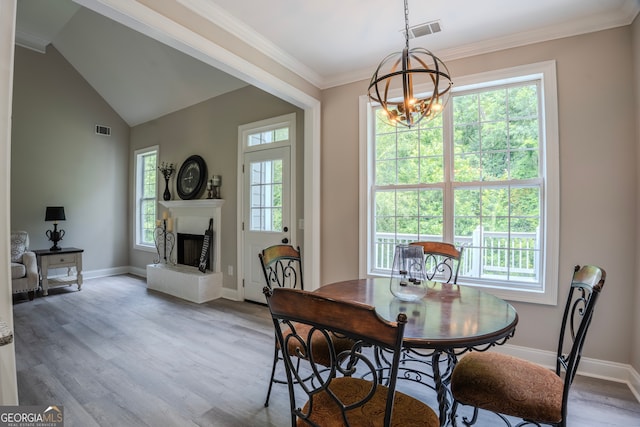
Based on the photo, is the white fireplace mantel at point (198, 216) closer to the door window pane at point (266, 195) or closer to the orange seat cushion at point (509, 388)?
the door window pane at point (266, 195)

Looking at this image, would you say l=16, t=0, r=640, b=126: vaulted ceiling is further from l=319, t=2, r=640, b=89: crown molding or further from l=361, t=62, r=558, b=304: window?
l=361, t=62, r=558, b=304: window

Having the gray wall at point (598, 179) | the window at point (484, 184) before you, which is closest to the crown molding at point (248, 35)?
the window at point (484, 184)

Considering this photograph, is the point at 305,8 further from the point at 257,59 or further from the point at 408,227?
the point at 408,227

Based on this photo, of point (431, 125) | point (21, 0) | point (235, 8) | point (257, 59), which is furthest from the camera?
point (21, 0)

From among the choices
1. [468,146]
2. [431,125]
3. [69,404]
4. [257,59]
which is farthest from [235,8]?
[69,404]

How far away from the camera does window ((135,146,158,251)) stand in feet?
18.9

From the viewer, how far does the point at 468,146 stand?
2859 millimetres

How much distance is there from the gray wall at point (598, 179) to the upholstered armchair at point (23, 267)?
5.97 m

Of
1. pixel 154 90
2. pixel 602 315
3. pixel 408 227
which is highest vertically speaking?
pixel 154 90

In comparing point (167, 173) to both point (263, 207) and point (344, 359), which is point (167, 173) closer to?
point (263, 207)

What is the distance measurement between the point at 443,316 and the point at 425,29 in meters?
2.33

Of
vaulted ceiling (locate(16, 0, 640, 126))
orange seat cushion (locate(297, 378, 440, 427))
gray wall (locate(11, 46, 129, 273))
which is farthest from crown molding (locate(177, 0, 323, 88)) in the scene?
gray wall (locate(11, 46, 129, 273))

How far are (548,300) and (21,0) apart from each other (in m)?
7.06

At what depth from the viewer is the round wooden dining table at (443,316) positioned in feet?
3.85
